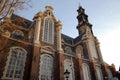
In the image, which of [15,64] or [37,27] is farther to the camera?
[37,27]

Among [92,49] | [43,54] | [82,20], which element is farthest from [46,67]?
[82,20]

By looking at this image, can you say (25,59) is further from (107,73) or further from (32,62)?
(107,73)

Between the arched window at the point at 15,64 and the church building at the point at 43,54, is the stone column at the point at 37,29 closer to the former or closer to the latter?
the church building at the point at 43,54

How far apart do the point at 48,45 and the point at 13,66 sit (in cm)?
717

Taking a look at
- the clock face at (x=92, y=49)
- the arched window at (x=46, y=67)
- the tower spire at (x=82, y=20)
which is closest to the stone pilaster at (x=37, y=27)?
the arched window at (x=46, y=67)

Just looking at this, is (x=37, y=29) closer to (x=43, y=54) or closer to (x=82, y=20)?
(x=43, y=54)

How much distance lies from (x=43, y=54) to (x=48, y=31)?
18.2 ft

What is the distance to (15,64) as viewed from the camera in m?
15.4

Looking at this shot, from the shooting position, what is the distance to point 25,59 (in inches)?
651

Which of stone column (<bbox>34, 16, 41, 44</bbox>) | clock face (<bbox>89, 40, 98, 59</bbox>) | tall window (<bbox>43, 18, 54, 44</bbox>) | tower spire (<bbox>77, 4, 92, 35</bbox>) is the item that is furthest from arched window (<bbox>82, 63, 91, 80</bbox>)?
tower spire (<bbox>77, 4, 92, 35</bbox>)

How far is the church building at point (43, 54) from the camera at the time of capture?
15.1m

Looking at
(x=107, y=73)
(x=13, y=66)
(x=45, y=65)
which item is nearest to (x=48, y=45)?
(x=45, y=65)

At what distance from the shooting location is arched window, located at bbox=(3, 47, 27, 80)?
14.4 meters

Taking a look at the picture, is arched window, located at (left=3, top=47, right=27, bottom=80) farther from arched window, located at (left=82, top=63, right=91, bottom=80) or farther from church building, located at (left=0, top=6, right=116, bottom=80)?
arched window, located at (left=82, top=63, right=91, bottom=80)
